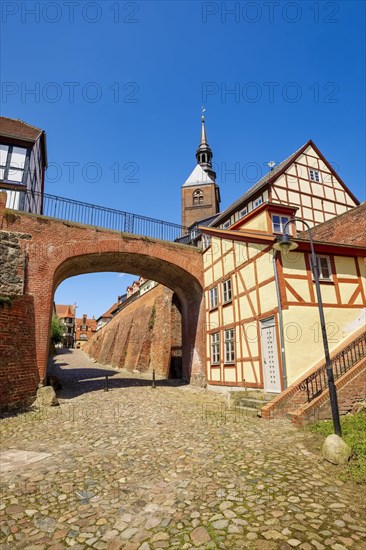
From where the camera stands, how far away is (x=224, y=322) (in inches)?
595

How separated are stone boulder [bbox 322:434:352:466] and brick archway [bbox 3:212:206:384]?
33.3 feet

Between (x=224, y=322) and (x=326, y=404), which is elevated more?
(x=224, y=322)

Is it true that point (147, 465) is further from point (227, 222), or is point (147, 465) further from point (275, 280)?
point (227, 222)

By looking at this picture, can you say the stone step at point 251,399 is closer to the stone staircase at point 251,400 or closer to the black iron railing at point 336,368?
the stone staircase at point 251,400

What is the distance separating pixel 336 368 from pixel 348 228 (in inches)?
380

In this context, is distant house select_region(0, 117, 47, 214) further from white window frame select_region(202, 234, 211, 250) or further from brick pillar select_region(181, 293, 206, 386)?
brick pillar select_region(181, 293, 206, 386)

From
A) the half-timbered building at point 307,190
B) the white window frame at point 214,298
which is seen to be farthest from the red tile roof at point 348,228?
the white window frame at point 214,298

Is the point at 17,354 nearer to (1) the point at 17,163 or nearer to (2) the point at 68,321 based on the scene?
(1) the point at 17,163

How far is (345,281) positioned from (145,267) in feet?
33.8

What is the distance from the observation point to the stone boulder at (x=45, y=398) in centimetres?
1091

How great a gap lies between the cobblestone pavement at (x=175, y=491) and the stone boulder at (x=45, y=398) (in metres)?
2.80

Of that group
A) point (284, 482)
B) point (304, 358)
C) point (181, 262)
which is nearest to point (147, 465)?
point (284, 482)

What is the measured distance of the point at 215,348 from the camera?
16.0m

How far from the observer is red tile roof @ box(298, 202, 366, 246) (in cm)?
1591
